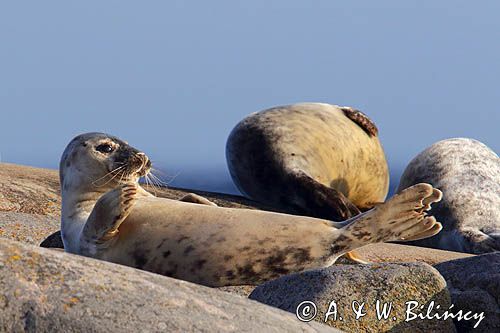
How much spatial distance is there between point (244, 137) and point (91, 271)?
832cm

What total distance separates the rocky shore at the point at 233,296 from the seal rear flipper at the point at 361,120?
4768 mm

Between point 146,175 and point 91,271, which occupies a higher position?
point 91,271

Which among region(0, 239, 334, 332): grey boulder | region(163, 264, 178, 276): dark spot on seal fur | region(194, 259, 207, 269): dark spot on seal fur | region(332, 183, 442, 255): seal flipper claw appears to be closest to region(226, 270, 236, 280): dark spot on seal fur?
region(194, 259, 207, 269): dark spot on seal fur

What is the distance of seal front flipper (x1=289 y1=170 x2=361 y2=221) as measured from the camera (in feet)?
31.5

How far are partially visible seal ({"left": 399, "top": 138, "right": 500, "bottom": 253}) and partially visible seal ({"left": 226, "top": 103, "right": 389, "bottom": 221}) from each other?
86 centimetres

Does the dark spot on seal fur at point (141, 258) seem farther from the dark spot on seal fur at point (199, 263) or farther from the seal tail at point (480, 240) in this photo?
the seal tail at point (480, 240)

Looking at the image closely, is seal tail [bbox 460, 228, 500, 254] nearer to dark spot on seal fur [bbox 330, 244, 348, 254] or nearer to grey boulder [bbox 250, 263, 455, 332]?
dark spot on seal fur [bbox 330, 244, 348, 254]

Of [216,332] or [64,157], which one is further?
[64,157]

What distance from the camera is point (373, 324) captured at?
14.4 ft

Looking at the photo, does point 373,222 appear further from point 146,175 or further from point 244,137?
point 244,137

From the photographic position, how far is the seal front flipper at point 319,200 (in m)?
9.59

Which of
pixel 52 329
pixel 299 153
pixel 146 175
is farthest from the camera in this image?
pixel 299 153

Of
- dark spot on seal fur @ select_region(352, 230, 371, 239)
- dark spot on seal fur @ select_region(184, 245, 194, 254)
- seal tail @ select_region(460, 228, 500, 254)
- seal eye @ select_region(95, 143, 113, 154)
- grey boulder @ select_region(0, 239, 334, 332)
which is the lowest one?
seal tail @ select_region(460, 228, 500, 254)

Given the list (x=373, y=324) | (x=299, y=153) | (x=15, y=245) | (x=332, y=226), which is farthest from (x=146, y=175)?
(x=299, y=153)
